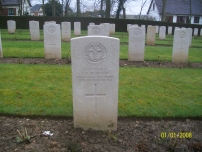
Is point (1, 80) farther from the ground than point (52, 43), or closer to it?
closer to it

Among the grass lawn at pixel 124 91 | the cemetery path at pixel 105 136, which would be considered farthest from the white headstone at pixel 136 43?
the cemetery path at pixel 105 136

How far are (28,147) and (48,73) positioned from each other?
430cm

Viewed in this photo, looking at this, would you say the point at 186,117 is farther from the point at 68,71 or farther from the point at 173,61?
the point at 173,61

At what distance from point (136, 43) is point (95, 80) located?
6.45m

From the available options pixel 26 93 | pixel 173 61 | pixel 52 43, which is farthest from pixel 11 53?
pixel 173 61

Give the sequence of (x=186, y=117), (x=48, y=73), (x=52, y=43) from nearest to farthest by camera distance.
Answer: (x=186, y=117), (x=48, y=73), (x=52, y=43)

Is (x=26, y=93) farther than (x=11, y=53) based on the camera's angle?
No

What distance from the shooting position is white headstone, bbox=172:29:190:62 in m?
9.50

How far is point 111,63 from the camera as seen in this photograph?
3.57m

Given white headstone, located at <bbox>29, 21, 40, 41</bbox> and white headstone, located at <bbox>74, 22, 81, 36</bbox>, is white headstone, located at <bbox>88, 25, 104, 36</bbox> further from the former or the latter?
white headstone, located at <bbox>74, 22, 81, 36</bbox>

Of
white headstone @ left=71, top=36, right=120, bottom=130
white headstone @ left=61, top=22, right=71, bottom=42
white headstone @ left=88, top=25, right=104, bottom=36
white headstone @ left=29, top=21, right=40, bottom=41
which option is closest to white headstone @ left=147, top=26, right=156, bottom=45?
white headstone @ left=88, top=25, right=104, bottom=36

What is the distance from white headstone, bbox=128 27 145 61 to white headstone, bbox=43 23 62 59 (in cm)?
311
